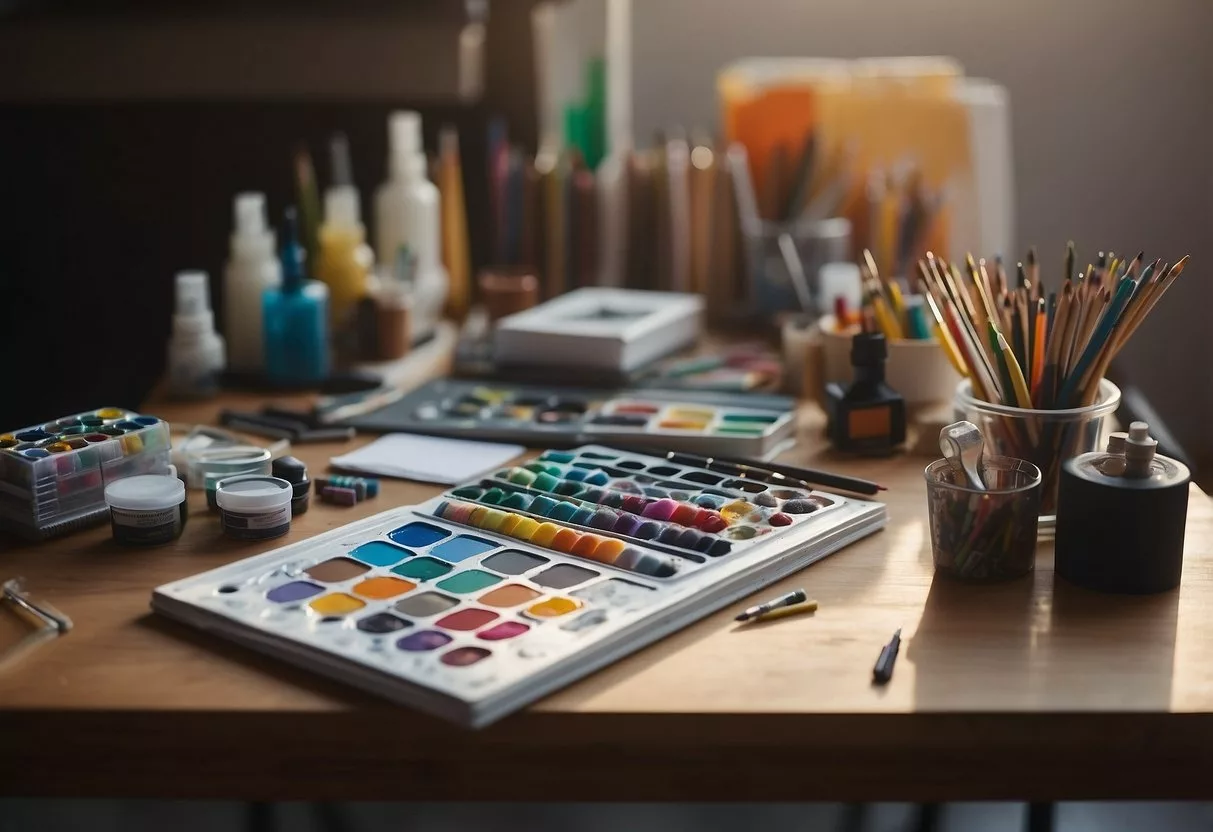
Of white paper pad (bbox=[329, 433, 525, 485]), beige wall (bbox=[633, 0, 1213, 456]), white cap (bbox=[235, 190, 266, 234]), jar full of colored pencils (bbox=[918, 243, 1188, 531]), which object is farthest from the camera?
beige wall (bbox=[633, 0, 1213, 456])

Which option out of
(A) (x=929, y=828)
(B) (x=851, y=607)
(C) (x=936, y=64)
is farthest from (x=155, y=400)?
(C) (x=936, y=64)

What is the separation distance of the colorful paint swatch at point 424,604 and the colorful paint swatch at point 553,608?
5 cm

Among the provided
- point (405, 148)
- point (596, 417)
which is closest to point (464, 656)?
point (596, 417)

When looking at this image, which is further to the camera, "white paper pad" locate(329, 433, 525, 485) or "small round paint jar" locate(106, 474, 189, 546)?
"white paper pad" locate(329, 433, 525, 485)

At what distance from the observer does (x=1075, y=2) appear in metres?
2.23

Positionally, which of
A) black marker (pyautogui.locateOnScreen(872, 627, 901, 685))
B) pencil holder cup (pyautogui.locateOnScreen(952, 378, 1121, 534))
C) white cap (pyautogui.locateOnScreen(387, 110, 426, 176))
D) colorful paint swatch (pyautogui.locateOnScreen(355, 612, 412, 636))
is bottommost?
black marker (pyautogui.locateOnScreen(872, 627, 901, 685))

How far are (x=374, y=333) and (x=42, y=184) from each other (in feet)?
1.58

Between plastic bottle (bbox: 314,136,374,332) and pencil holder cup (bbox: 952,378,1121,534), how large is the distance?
0.79 meters

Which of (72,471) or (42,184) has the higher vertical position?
(42,184)

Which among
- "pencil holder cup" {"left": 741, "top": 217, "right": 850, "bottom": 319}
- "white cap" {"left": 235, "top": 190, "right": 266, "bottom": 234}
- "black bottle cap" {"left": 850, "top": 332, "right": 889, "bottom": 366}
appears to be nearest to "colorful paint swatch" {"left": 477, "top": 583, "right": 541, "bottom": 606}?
"black bottle cap" {"left": 850, "top": 332, "right": 889, "bottom": 366}

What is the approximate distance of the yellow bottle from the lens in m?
1.52

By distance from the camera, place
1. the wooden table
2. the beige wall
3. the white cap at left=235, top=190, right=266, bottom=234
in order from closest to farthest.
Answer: the wooden table < the white cap at left=235, top=190, right=266, bottom=234 < the beige wall

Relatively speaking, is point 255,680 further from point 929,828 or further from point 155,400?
point 929,828

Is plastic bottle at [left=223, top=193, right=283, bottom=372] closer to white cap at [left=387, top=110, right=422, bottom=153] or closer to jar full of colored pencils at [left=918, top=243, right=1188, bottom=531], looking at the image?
white cap at [left=387, top=110, right=422, bottom=153]
